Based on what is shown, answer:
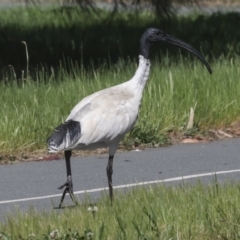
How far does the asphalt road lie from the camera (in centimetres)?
905

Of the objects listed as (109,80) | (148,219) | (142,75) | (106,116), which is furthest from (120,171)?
(148,219)

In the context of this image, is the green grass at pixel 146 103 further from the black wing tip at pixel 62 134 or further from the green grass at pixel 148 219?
the green grass at pixel 148 219

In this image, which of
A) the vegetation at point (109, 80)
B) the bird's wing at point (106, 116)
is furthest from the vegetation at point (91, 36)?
the bird's wing at point (106, 116)

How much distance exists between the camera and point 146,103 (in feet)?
38.1

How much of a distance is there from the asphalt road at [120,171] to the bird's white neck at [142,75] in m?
0.83

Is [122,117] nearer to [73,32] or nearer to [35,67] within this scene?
[35,67]

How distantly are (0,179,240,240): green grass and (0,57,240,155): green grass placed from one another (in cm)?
332

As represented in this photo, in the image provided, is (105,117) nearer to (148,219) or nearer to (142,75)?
(142,75)

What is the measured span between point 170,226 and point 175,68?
22.9 ft

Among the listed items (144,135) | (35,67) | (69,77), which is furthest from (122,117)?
(35,67)

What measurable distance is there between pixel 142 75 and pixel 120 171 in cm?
159

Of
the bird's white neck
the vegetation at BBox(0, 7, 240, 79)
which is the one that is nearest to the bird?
the bird's white neck

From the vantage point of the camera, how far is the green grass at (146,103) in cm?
1081

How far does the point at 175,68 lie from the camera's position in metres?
13.5
